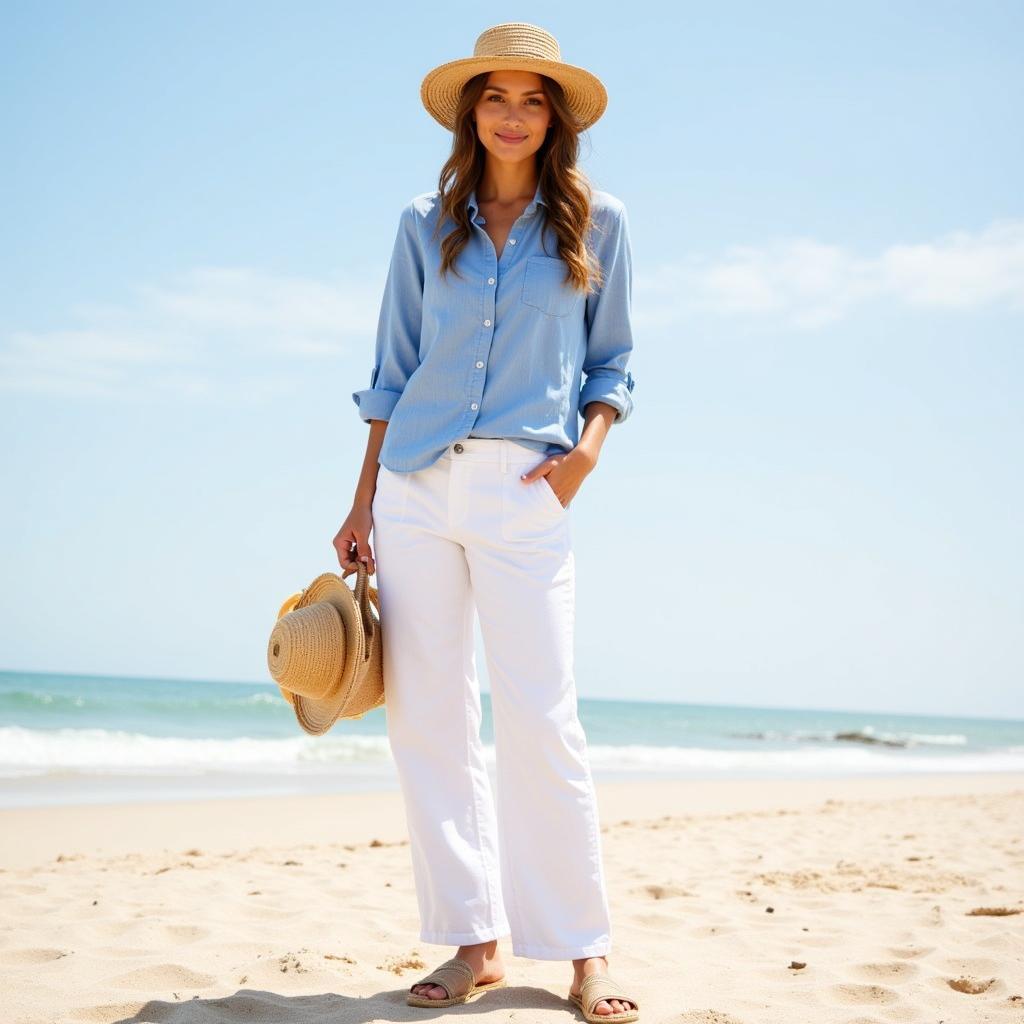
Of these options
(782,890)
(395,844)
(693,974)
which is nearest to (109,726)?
(395,844)

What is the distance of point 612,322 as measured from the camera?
8.29 ft

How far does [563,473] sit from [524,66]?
3.00 feet

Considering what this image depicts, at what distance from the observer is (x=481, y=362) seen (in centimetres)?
236

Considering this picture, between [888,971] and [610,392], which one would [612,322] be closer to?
[610,392]

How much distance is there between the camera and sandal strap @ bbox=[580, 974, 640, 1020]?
7.16ft

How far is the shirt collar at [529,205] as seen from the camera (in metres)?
2.44

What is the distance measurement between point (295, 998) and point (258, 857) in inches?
103

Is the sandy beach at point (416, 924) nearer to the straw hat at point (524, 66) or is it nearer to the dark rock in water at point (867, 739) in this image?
the straw hat at point (524, 66)

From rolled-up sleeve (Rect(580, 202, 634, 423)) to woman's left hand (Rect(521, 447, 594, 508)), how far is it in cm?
19

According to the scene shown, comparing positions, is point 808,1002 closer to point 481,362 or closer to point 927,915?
point 927,915

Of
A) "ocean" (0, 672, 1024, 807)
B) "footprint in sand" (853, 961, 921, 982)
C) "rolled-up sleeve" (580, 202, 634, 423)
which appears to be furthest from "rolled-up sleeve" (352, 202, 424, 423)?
"ocean" (0, 672, 1024, 807)

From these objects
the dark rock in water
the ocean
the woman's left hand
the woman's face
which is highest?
the woman's face

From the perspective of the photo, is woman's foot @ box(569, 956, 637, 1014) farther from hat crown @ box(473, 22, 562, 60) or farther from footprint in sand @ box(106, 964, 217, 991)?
hat crown @ box(473, 22, 562, 60)

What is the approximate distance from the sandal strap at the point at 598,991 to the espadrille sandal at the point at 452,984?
26cm
